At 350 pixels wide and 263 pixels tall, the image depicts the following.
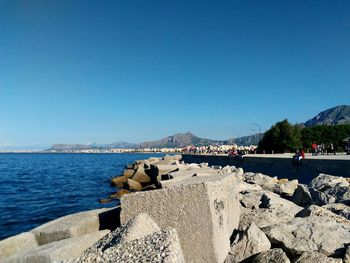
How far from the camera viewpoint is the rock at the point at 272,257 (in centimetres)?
386

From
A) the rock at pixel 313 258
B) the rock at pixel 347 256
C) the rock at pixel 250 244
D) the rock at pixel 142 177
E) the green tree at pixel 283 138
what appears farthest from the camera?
the green tree at pixel 283 138

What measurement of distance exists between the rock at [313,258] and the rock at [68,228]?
8.39 ft

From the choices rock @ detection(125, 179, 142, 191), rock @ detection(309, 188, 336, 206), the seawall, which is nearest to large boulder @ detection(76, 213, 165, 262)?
rock @ detection(309, 188, 336, 206)

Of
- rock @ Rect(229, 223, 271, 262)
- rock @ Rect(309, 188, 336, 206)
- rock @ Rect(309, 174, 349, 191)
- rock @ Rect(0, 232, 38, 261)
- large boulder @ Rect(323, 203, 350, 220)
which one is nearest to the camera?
rock @ Rect(229, 223, 271, 262)

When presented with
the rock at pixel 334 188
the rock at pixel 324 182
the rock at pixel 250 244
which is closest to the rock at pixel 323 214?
the rock at pixel 250 244

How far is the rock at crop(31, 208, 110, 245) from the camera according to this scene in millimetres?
4754

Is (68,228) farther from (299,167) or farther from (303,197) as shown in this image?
(299,167)

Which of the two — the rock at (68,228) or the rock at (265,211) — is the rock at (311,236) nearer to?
the rock at (265,211)

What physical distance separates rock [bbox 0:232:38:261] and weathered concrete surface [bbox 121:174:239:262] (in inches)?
54.4

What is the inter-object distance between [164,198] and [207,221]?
0.56 metres

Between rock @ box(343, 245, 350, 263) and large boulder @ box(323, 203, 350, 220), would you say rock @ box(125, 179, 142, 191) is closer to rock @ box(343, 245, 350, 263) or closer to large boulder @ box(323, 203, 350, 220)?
large boulder @ box(323, 203, 350, 220)

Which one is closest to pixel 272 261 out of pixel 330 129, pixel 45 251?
pixel 45 251

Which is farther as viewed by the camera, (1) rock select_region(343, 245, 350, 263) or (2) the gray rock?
(1) rock select_region(343, 245, 350, 263)

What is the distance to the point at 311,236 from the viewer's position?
437 cm
